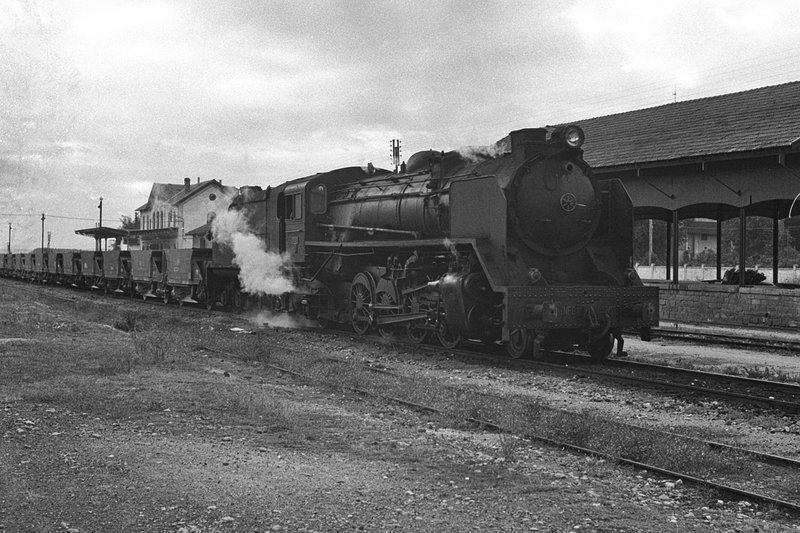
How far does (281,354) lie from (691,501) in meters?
8.23

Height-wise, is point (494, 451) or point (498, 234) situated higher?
point (498, 234)

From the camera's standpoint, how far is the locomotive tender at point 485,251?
11.3 m

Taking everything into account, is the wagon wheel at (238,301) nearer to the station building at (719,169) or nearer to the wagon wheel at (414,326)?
the wagon wheel at (414,326)

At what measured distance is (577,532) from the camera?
438cm

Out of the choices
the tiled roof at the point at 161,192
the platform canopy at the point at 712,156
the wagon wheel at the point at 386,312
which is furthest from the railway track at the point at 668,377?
the tiled roof at the point at 161,192

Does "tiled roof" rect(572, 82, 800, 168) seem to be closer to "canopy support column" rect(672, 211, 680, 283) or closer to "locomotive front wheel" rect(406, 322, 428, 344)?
"canopy support column" rect(672, 211, 680, 283)

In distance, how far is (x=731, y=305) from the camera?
64.6 feet

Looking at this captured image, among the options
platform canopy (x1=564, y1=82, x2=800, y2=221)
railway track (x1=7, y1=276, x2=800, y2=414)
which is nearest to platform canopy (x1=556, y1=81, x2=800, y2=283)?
platform canopy (x1=564, y1=82, x2=800, y2=221)

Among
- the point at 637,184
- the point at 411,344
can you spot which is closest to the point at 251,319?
the point at 411,344

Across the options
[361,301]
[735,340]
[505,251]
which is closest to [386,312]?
[361,301]

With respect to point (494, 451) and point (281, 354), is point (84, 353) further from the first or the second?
point (494, 451)

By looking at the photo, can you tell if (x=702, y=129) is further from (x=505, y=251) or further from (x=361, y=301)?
(x=505, y=251)

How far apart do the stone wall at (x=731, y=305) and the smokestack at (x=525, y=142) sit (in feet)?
32.8

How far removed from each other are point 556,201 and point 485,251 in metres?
1.45
